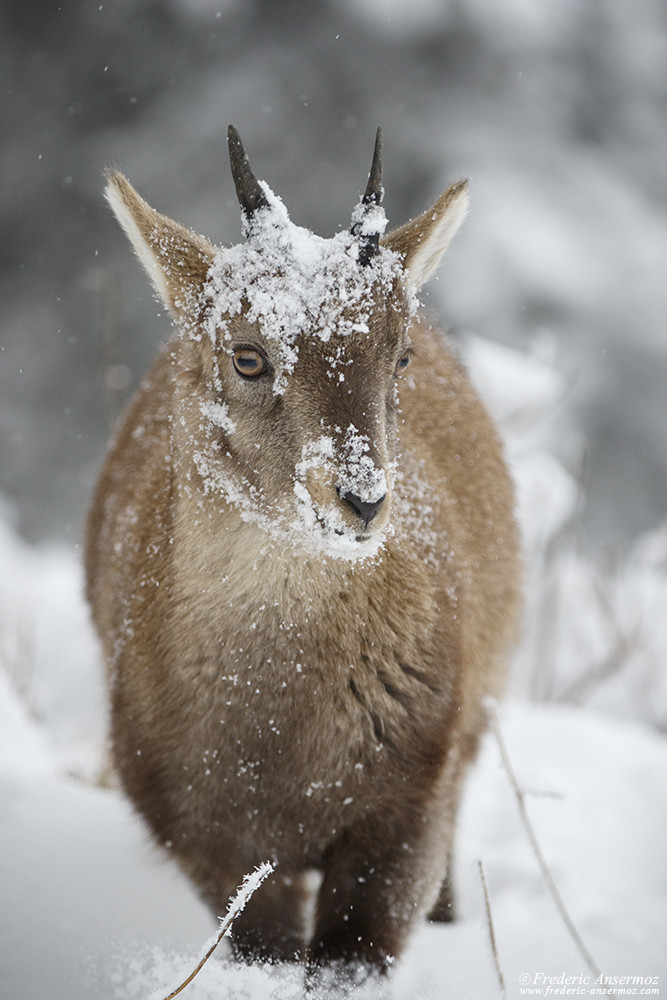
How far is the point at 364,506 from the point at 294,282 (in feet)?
2.35

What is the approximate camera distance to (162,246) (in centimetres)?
293

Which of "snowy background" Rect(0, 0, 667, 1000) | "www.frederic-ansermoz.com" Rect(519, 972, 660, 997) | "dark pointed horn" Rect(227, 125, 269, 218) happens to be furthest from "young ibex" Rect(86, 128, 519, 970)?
"snowy background" Rect(0, 0, 667, 1000)

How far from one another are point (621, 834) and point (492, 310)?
8.16 metres

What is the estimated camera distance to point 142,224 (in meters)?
2.90

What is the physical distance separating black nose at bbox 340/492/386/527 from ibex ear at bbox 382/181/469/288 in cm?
96

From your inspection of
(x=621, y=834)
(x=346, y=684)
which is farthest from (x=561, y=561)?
(x=346, y=684)

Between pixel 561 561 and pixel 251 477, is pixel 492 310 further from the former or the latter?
pixel 251 477

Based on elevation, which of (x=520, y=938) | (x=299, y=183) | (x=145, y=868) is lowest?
(x=520, y=938)

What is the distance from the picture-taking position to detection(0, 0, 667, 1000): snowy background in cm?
789

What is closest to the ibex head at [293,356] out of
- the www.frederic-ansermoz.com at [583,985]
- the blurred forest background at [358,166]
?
the www.frederic-ansermoz.com at [583,985]

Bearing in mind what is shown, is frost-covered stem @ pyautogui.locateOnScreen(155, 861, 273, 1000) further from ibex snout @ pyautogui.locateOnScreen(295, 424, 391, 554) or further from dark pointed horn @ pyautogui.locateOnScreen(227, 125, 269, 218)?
dark pointed horn @ pyautogui.locateOnScreen(227, 125, 269, 218)

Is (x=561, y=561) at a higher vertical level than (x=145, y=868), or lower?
higher

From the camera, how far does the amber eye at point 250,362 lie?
2.68 m

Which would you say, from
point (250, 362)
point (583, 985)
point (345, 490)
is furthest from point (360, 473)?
point (583, 985)
